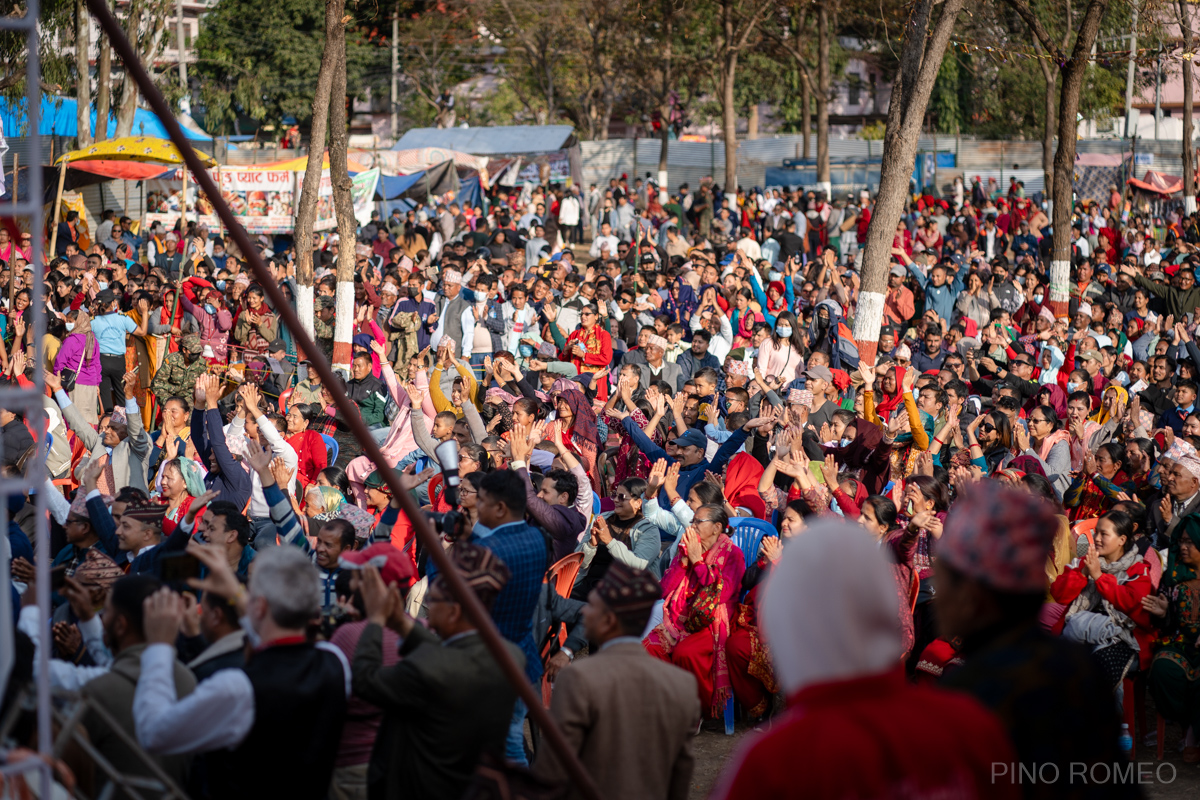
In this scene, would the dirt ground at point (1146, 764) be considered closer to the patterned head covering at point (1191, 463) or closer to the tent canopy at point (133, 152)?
the patterned head covering at point (1191, 463)

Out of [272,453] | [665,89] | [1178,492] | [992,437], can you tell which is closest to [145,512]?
[272,453]

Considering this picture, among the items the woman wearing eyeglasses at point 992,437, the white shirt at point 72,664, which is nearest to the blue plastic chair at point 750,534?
the woman wearing eyeglasses at point 992,437

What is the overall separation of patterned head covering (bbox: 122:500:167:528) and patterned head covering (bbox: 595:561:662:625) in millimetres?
2854

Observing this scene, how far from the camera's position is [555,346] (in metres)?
12.8

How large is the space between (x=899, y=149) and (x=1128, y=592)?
6337 millimetres

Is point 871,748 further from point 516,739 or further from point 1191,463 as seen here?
point 1191,463

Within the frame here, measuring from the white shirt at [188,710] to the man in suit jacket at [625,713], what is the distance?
2.54ft

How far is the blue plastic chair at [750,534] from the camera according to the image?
689 centimetres

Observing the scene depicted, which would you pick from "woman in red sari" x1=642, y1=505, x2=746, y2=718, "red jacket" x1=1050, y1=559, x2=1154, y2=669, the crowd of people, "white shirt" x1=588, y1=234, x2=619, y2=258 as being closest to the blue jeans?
the crowd of people

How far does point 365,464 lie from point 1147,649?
4.51m

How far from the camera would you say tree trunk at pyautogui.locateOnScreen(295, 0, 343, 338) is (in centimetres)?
1372

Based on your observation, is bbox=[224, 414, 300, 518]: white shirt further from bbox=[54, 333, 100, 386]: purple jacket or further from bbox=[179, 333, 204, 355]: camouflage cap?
bbox=[54, 333, 100, 386]: purple jacket

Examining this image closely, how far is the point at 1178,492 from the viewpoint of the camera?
23.4ft

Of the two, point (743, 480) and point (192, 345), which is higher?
point (192, 345)
